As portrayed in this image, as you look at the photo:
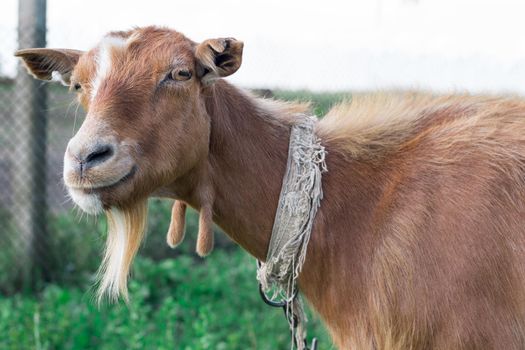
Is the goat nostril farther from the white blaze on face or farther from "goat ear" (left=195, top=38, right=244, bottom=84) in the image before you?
"goat ear" (left=195, top=38, right=244, bottom=84)

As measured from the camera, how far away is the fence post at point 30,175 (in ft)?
21.6

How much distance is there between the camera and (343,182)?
11.1 ft

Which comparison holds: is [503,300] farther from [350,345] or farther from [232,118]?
[232,118]

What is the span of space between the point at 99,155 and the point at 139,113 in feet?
0.81

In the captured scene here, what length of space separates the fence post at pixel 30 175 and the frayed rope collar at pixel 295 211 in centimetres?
374

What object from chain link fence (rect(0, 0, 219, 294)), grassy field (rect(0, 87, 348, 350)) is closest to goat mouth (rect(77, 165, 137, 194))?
grassy field (rect(0, 87, 348, 350))

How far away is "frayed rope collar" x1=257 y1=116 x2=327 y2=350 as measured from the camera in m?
3.31

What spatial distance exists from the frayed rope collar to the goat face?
418mm

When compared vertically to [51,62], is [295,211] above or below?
below

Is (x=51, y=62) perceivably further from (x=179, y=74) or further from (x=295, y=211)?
(x=295, y=211)

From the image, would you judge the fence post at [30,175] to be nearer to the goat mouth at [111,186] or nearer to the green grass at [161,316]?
the green grass at [161,316]

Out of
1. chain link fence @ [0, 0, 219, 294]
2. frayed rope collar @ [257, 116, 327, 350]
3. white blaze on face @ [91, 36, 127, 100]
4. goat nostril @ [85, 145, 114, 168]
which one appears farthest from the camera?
chain link fence @ [0, 0, 219, 294]

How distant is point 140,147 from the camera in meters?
2.98

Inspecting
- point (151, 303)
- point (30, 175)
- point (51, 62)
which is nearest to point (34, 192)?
point (30, 175)
